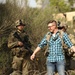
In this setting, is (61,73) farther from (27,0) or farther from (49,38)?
(27,0)

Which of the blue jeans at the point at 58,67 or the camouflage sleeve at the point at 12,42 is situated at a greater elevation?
the camouflage sleeve at the point at 12,42

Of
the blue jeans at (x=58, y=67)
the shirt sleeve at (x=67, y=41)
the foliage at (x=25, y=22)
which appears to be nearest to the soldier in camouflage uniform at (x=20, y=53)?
the foliage at (x=25, y=22)

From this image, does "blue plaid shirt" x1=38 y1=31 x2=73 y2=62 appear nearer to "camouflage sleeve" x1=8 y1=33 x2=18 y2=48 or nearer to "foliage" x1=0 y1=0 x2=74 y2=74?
"camouflage sleeve" x1=8 y1=33 x2=18 y2=48

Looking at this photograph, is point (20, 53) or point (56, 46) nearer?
point (56, 46)

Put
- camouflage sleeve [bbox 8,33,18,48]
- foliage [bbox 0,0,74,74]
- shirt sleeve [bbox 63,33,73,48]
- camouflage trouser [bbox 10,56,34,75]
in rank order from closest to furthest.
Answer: shirt sleeve [bbox 63,33,73,48], camouflage sleeve [bbox 8,33,18,48], camouflage trouser [bbox 10,56,34,75], foliage [bbox 0,0,74,74]

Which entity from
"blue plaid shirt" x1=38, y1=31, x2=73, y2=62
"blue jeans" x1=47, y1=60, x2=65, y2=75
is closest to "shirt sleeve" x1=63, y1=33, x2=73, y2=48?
"blue plaid shirt" x1=38, y1=31, x2=73, y2=62

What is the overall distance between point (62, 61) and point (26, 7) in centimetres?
439

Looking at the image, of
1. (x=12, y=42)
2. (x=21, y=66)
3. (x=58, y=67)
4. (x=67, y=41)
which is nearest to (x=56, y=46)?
(x=67, y=41)

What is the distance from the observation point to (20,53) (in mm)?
8555

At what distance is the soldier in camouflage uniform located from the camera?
844cm

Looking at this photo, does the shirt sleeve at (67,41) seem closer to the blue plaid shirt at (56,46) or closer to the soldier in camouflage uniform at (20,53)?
the blue plaid shirt at (56,46)

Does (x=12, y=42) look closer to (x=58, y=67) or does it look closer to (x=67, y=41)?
(x=58, y=67)

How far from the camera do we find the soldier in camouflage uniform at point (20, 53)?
844 cm

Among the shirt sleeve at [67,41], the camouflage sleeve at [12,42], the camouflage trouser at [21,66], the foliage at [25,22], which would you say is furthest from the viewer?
the foliage at [25,22]
